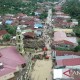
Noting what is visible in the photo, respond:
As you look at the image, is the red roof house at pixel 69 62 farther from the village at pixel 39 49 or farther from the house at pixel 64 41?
the house at pixel 64 41

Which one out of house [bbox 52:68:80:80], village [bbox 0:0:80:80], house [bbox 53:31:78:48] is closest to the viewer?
house [bbox 52:68:80:80]

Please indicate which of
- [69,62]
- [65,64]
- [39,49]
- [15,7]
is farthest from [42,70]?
[15,7]

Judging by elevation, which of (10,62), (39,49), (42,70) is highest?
(10,62)

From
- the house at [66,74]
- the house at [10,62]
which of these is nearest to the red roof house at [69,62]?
the house at [66,74]

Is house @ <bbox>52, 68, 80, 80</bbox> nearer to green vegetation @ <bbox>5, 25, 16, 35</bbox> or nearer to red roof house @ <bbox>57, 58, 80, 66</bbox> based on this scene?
red roof house @ <bbox>57, 58, 80, 66</bbox>

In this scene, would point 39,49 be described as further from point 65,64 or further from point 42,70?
point 65,64

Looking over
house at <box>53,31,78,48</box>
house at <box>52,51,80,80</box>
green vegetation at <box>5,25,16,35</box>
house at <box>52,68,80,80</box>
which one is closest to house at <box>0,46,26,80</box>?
house at <box>52,51,80,80</box>

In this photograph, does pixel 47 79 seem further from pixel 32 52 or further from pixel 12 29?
pixel 12 29

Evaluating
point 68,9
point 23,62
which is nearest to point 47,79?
point 23,62
